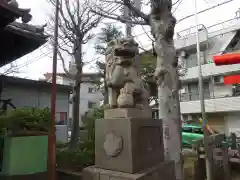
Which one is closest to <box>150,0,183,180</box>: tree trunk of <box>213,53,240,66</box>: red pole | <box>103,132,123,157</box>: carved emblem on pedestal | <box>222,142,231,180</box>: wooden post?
<box>213,53,240,66</box>: red pole

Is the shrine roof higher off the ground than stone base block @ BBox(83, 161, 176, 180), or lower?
higher

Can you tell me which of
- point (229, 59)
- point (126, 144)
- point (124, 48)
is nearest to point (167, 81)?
point (229, 59)

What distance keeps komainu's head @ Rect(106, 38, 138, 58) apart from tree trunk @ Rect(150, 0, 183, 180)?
2192mm

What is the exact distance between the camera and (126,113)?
10.6 feet

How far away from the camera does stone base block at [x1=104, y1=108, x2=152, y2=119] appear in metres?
3.24

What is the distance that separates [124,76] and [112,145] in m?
1.18

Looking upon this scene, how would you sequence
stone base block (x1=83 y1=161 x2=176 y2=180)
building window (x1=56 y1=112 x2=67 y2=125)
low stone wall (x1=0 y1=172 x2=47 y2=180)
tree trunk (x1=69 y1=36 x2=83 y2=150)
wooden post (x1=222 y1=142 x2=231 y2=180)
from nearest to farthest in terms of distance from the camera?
stone base block (x1=83 y1=161 x2=176 y2=180) < low stone wall (x1=0 y1=172 x2=47 y2=180) < wooden post (x1=222 y1=142 x2=231 y2=180) < tree trunk (x1=69 y1=36 x2=83 y2=150) < building window (x1=56 y1=112 x2=67 y2=125)

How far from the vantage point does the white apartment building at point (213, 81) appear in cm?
1761

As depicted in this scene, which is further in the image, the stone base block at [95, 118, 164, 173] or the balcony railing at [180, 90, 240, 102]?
the balcony railing at [180, 90, 240, 102]

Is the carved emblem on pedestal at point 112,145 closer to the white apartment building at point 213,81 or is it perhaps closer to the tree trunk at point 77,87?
the tree trunk at point 77,87

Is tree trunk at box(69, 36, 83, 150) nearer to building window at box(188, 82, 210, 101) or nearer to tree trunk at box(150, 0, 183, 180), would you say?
tree trunk at box(150, 0, 183, 180)

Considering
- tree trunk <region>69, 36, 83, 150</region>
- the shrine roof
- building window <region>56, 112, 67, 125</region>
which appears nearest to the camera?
the shrine roof

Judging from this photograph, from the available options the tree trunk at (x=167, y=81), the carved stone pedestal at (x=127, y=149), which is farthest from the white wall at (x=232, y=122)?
the carved stone pedestal at (x=127, y=149)

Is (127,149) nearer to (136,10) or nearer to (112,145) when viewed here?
(112,145)
